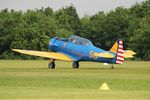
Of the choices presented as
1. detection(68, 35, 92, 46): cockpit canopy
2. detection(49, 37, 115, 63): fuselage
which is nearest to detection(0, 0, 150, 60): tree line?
detection(49, 37, 115, 63): fuselage

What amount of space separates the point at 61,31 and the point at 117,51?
58034 mm

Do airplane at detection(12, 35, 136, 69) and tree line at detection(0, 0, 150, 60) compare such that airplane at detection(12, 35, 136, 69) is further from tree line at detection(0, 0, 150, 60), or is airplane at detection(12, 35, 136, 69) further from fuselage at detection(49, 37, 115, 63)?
tree line at detection(0, 0, 150, 60)

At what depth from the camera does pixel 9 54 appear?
93.8m

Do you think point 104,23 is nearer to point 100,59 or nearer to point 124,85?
point 100,59

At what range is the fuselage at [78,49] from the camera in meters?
44.8

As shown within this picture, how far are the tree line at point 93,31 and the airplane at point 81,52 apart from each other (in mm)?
39203

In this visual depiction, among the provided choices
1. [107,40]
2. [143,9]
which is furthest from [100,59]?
[143,9]

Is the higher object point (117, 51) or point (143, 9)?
point (143, 9)

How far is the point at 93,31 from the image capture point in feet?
339

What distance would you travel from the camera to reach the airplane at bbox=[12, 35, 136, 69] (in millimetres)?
43906

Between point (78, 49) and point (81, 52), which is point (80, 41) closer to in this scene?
point (78, 49)

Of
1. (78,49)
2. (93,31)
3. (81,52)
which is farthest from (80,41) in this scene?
(93,31)

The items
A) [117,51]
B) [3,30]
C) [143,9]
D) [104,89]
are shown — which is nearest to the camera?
[104,89]

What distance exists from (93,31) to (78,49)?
56.0 metres
